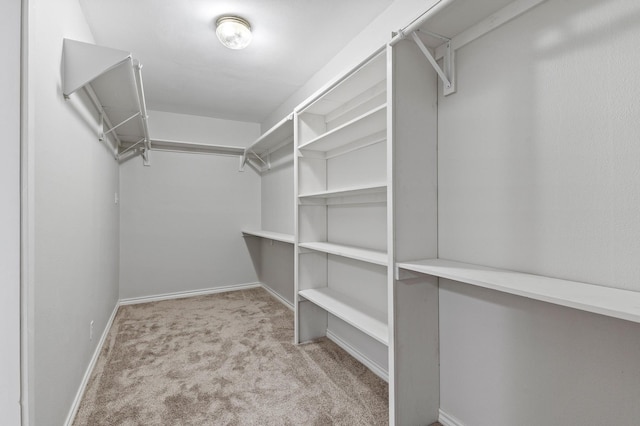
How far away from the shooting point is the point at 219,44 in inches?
93.0

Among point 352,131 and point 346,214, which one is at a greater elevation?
point 352,131

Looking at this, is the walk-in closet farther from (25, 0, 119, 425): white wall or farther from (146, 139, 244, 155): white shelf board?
(146, 139, 244, 155): white shelf board

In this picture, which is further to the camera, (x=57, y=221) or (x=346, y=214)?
(x=346, y=214)

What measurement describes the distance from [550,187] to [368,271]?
1.25 meters

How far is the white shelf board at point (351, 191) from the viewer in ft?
5.57

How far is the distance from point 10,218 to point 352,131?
5.66 feet

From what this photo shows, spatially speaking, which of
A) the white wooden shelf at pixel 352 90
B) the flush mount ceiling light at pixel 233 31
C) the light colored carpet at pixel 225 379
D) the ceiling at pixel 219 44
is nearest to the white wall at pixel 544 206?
the white wooden shelf at pixel 352 90

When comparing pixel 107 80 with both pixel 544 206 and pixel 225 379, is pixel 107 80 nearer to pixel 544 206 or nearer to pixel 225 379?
pixel 225 379

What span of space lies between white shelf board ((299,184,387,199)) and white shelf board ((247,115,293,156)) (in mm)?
769

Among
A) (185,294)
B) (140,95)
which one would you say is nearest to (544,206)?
(140,95)

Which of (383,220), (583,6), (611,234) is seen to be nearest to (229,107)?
(383,220)

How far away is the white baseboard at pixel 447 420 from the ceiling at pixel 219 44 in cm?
246

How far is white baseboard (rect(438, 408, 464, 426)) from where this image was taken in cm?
154

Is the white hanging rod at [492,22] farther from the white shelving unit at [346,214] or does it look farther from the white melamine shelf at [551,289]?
the white melamine shelf at [551,289]
